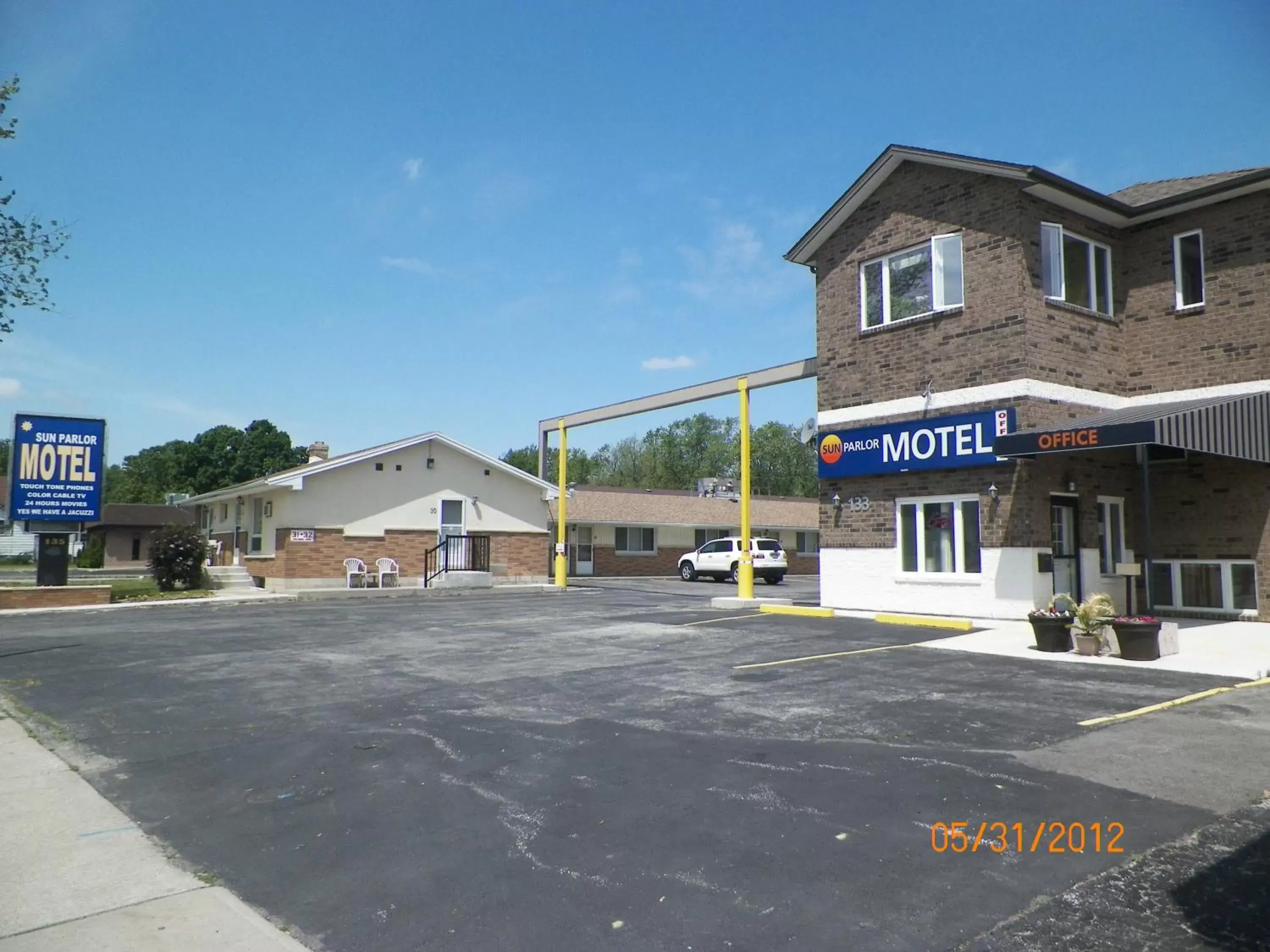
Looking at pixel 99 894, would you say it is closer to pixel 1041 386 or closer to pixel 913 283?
pixel 1041 386

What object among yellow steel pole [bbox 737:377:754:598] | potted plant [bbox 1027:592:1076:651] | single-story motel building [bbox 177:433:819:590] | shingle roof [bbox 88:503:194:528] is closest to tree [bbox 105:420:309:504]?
shingle roof [bbox 88:503:194:528]

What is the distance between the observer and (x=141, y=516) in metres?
56.2

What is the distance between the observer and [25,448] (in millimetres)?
24125

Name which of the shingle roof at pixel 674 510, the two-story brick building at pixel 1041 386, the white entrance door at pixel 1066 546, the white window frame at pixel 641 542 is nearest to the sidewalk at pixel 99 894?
the two-story brick building at pixel 1041 386

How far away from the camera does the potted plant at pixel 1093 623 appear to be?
11562 millimetres

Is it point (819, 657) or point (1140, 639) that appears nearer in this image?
point (1140, 639)

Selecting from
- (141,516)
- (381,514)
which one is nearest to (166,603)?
(381,514)

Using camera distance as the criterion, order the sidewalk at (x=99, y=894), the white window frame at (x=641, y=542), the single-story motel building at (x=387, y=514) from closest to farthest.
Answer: the sidewalk at (x=99, y=894) < the single-story motel building at (x=387, y=514) < the white window frame at (x=641, y=542)

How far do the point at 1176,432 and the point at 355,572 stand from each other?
23268 millimetres

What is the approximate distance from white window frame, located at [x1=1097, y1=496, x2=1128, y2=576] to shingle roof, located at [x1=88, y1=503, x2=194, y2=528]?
51404 mm

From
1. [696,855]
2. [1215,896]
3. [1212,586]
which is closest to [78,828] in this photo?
[696,855]

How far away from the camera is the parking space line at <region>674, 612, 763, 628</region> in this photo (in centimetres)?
1567
